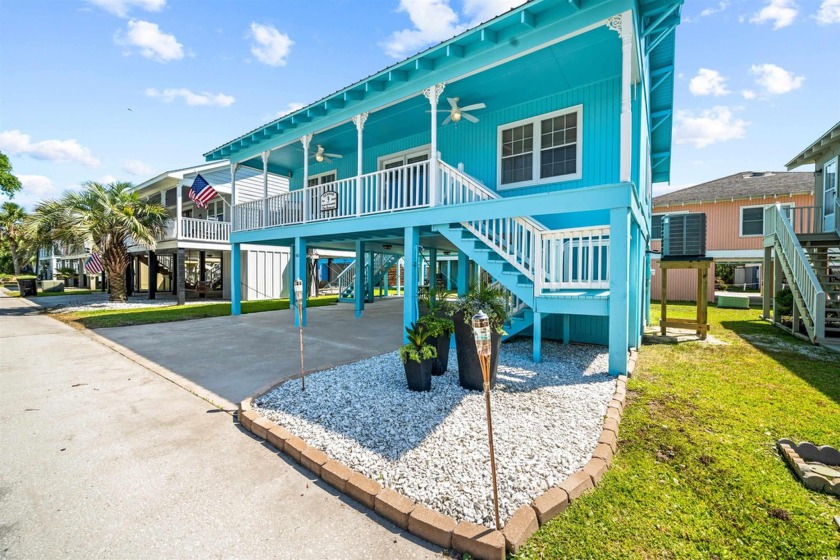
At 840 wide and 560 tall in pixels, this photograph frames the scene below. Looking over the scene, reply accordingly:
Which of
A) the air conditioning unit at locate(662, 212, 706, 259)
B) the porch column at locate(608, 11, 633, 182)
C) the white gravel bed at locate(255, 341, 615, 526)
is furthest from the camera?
the air conditioning unit at locate(662, 212, 706, 259)

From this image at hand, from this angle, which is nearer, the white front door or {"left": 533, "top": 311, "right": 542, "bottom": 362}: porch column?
{"left": 533, "top": 311, "right": 542, "bottom": 362}: porch column

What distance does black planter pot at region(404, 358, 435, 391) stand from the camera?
432 cm

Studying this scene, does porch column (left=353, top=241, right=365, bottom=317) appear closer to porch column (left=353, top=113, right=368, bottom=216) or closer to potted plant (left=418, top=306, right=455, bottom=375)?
porch column (left=353, top=113, right=368, bottom=216)

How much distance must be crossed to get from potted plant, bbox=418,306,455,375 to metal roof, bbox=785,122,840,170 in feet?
39.5

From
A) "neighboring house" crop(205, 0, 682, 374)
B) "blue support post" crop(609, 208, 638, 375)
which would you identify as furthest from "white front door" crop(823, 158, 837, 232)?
"blue support post" crop(609, 208, 638, 375)

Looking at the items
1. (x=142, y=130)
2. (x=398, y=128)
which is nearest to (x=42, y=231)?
(x=142, y=130)

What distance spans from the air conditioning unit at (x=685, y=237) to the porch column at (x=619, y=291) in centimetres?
419

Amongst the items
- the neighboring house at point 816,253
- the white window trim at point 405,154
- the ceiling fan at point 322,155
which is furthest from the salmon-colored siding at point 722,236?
the ceiling fan at point 322,155

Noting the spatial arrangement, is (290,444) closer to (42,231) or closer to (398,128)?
(398,128)

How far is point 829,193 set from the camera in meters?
10.3

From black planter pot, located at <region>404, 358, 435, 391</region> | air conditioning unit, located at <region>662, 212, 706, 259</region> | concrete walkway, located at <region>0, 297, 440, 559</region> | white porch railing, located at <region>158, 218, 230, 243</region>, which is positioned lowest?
concrete walkway, located at <region>0, 297, 440, 559</region>

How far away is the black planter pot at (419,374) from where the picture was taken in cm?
432

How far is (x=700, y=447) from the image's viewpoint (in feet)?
10.4

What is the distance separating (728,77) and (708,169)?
15894 millimetres
